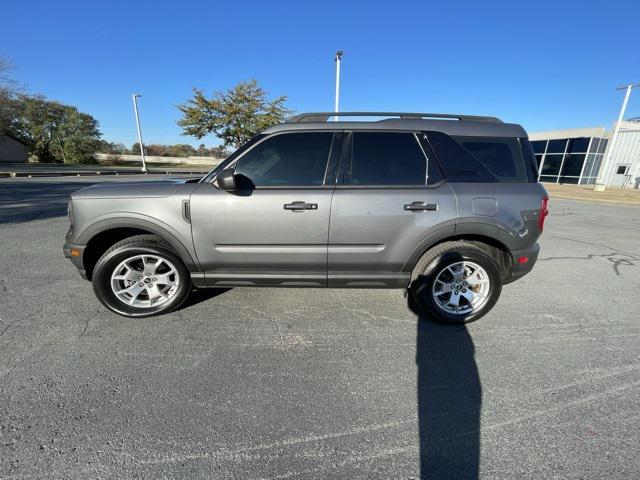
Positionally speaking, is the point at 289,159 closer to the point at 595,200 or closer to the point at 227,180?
the point at 227,180

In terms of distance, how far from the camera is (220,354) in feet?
8.02

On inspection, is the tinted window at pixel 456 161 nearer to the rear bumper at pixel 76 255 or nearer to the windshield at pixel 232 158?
the windshield at pixel 232 158

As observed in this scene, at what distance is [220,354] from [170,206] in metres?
1.43

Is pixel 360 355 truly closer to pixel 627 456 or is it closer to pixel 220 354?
pixel 220 354

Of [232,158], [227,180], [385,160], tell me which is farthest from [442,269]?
[232,158]

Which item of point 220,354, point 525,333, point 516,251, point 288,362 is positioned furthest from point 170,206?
point 525,333

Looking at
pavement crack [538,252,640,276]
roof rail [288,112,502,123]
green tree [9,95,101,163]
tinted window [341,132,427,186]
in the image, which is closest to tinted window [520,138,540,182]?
roof rail [288,112,502,123]

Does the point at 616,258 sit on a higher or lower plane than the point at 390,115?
lower

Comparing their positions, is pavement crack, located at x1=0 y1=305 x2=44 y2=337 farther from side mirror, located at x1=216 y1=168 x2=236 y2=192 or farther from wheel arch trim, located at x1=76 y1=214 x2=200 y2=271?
side mirror, located at x1=216 y1=168 x2=236 y2=192

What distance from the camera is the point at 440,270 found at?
284cm

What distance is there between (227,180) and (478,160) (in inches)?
94.7

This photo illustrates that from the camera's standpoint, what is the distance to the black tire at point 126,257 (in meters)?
2.80

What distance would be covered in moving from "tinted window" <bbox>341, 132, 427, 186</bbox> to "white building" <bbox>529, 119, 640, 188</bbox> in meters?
29.5

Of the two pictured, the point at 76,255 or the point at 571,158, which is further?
the point at 571,158
